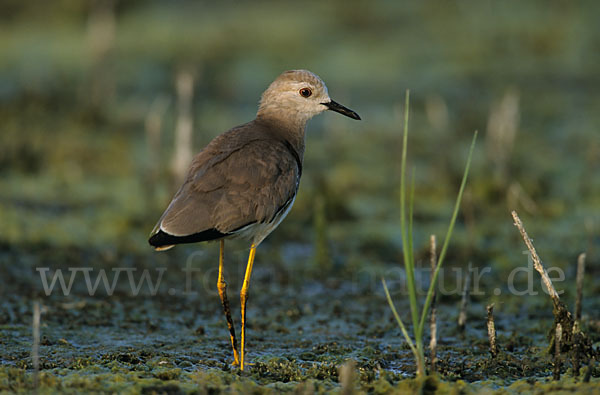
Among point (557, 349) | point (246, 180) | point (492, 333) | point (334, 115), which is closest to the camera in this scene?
point (557, 349)

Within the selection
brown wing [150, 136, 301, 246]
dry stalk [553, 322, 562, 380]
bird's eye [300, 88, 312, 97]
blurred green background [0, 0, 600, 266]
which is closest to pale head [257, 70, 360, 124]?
bird's eye [300, 88, 312, 97]

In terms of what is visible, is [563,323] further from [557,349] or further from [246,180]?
[246,180]

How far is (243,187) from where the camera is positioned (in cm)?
438

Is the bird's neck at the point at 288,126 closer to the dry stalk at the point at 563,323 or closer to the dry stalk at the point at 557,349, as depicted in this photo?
the dry stalk at the point at 563,323

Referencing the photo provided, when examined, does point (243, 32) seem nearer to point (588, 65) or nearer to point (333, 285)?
point (588, 65)

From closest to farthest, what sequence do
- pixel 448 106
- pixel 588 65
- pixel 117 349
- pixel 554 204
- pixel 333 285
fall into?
pixel 117 349 < pixel 333 285 < pixel 554 204 < pixel 448 106 < pixel 588 65

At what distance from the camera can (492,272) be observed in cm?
634

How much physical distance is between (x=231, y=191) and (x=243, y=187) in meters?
0.08

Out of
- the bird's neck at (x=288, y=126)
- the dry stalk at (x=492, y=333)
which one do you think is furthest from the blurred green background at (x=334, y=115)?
the dry stalk at (x=492, y=333)

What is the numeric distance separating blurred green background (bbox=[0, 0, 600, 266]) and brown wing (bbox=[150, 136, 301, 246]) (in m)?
1.46

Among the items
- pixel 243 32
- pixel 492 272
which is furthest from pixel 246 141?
pixel 243 32

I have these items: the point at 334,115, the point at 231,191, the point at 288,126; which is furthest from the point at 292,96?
the point at 334,115

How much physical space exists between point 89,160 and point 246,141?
161 inches

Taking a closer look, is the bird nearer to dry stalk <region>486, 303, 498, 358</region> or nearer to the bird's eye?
the bird's eye
